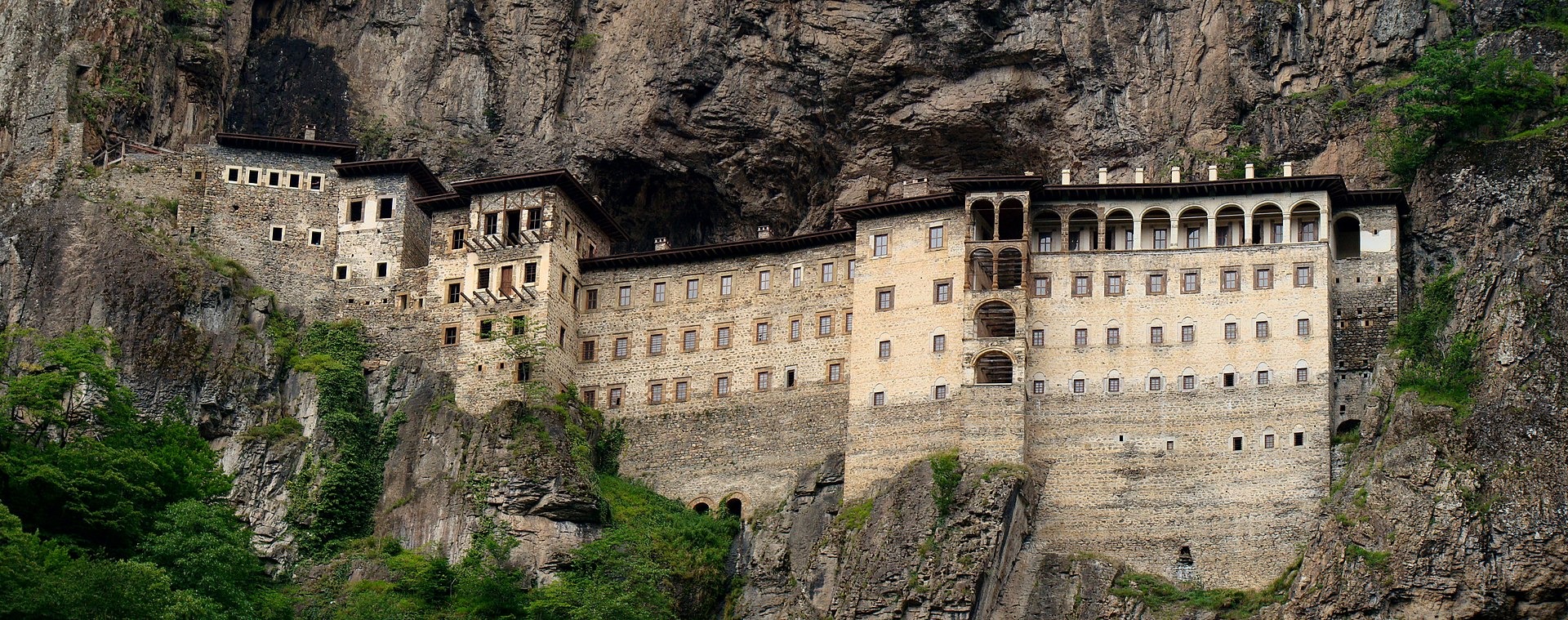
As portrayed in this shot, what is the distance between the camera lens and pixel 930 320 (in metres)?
86.2

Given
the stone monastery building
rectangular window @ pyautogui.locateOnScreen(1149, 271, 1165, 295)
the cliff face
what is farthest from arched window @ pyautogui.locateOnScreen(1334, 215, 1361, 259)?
rectangular window @ pyautogui.locateOnScreen(1149, 271, 1165, 295)

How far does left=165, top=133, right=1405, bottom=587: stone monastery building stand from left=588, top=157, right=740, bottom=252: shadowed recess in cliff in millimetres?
4570

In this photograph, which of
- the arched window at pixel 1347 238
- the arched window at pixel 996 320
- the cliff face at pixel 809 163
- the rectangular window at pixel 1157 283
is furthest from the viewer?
the arched window at pixel 1347 238

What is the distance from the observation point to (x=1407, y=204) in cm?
8600

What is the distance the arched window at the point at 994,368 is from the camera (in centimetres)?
8444

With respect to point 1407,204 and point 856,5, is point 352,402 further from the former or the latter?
point 1407,204

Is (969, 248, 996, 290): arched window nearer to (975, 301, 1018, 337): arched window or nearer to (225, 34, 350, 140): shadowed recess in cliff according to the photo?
A: (975, 301, 1018, 337): arched window

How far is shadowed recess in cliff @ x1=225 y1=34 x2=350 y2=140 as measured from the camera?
105750 millimetres

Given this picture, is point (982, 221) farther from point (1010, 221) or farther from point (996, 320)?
point (996, 320)

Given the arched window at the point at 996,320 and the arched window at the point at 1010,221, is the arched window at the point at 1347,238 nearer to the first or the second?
the arched window at the point at 1010,221

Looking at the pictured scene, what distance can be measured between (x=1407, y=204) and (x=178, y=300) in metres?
50.5

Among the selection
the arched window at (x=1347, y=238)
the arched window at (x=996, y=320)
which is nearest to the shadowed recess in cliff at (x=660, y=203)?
the arched window at (x=996, y=320)

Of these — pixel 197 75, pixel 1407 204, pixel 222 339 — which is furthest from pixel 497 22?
pixel 1407 204

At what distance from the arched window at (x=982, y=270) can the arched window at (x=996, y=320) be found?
924mm
